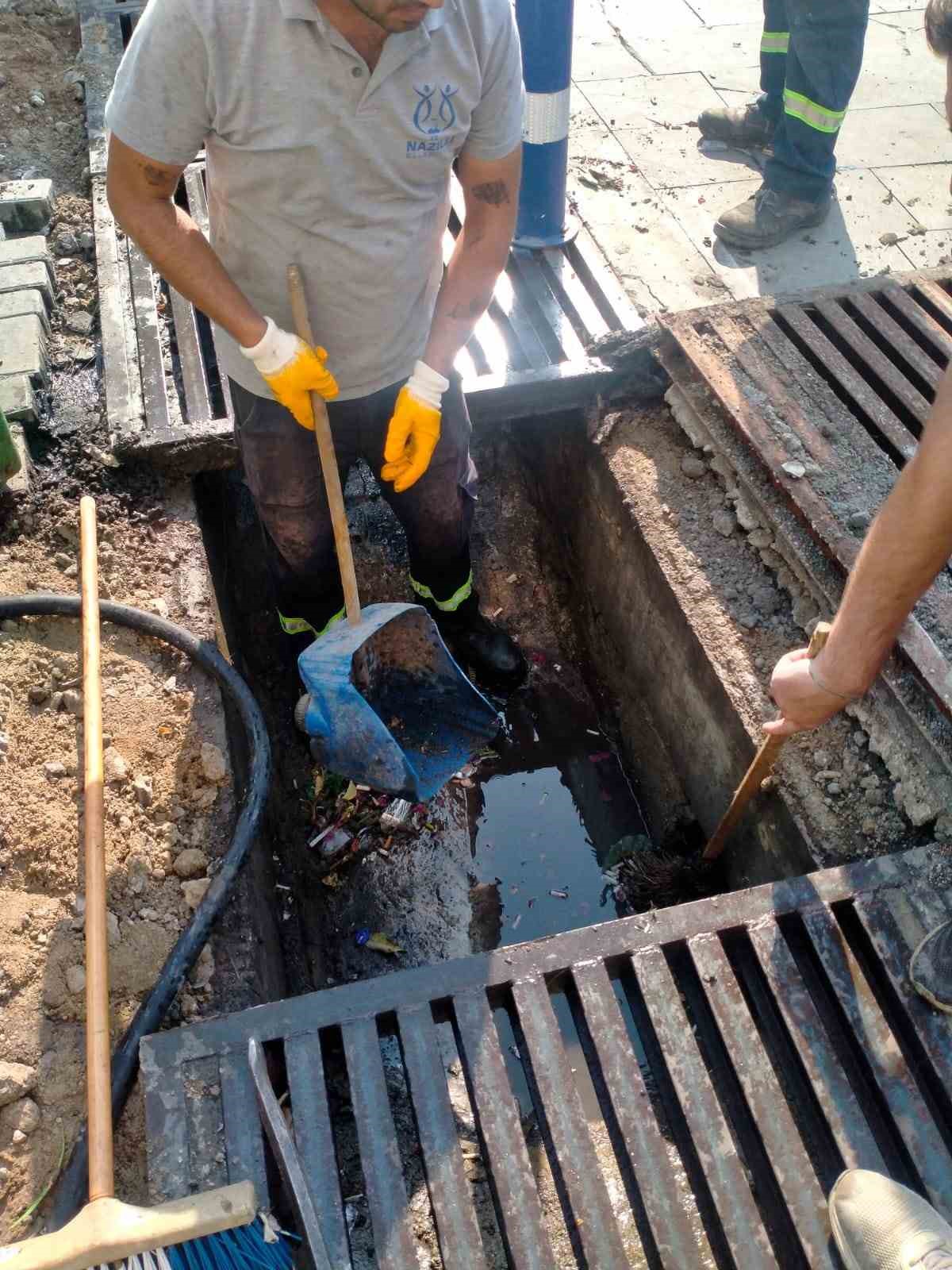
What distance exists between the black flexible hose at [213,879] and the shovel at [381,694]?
19 centimetres

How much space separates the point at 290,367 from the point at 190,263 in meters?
0.31

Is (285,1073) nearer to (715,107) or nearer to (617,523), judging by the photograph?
(617,523)

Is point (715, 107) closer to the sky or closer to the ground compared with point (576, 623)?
closer to the sky

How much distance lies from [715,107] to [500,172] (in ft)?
10.2

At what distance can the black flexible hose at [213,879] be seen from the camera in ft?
6.28

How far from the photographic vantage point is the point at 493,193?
239 centimetres

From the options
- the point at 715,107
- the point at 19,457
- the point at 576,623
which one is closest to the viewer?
the point at 19,457

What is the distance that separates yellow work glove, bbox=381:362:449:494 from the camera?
96.9 inches

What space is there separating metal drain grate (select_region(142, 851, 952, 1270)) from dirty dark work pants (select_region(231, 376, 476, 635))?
1264 mm

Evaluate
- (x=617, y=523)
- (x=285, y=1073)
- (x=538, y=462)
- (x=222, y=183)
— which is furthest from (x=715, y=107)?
(x=285, y=1073)

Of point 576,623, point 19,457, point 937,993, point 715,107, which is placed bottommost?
point 576,623

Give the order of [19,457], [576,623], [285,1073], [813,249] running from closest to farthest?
[285,1073] → [19,457] → [576,623] → [813,249]

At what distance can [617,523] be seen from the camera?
3.37 meters

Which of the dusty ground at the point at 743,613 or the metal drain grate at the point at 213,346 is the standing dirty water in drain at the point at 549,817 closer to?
the dusty ground at the point at 743,613
